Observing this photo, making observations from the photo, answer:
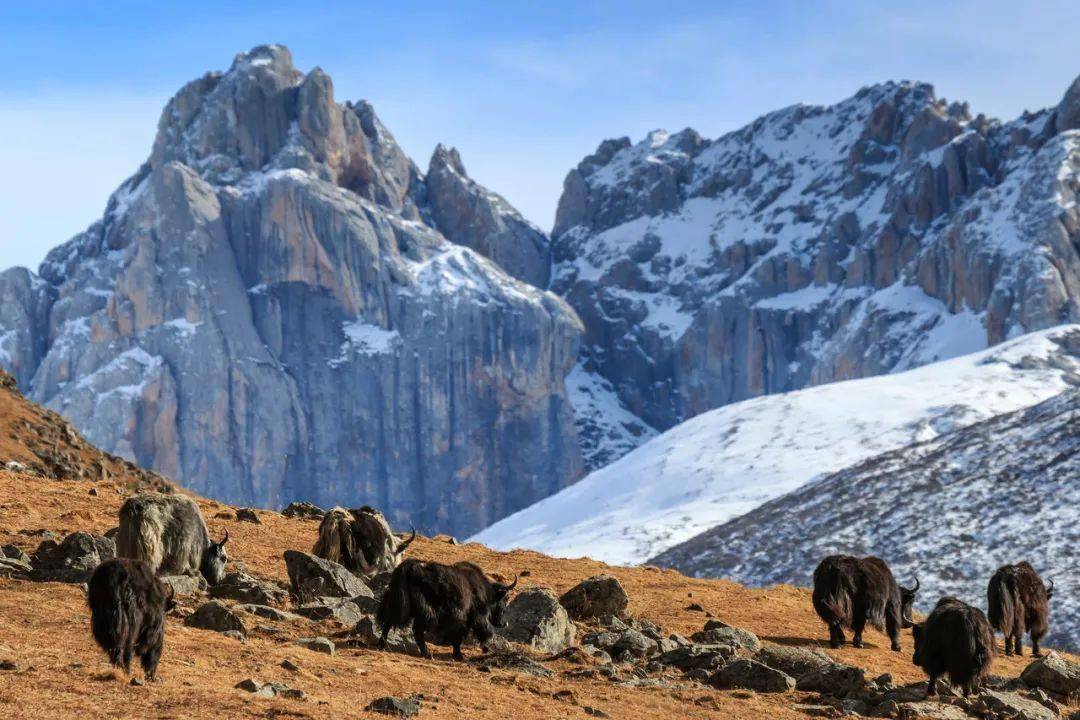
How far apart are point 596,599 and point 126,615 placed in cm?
1036

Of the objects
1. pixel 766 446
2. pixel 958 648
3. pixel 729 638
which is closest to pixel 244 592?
pixel 729 638

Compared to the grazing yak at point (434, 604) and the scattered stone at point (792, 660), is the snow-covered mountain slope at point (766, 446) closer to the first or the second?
the scattered stone at point (792, 660)

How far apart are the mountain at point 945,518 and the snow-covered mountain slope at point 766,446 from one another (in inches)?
633

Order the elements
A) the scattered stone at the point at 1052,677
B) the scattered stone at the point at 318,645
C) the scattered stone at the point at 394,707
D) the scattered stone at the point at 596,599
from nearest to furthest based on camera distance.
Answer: the scattered stone at the point at 394,707, the scattered stone at the point at 318,645, the scattered stone at the point at 1052,677, the scattered stone at the point at 596,599

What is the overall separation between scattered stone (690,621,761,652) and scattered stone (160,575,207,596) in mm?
7650

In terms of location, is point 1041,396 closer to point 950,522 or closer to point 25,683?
point 950,522

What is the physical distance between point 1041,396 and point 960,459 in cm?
3903

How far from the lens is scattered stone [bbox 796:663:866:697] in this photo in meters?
20.8

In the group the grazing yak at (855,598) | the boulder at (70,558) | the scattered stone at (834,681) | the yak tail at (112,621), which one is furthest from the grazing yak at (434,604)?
the grazing yak at (855,598)

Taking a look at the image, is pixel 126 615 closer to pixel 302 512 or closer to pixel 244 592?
pixel 244 592

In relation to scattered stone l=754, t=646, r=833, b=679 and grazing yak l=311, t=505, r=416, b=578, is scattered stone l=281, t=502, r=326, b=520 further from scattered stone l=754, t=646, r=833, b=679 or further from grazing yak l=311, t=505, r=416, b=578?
scattered stone l=754, t=646, r=833, b=679

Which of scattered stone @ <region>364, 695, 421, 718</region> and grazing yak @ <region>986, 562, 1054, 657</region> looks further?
grazing yak @ <region>986, 562, 1054, 657</region>

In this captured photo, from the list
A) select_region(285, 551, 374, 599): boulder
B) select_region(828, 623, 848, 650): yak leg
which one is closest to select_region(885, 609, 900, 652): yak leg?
select_region(828, 623, 848, 650): yak leg

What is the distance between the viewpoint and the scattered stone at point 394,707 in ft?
54.1
